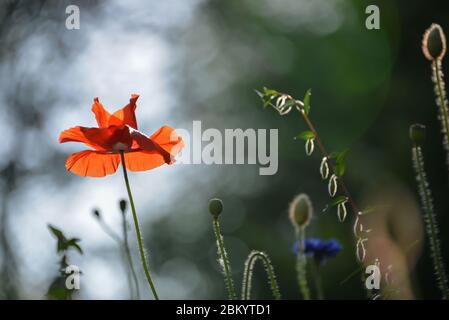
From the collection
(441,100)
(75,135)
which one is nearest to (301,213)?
(441,100)

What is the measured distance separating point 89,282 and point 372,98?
28.4 feet

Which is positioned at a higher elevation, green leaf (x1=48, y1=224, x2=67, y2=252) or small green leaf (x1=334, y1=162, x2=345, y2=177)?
small green leaf (x1=334, y1=162, x2=345, y2=177)

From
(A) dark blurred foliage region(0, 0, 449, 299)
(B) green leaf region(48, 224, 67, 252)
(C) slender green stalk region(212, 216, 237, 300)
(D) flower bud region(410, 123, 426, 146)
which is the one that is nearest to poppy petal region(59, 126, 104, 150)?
(B) green leaf region(48, 224, 67, 252)

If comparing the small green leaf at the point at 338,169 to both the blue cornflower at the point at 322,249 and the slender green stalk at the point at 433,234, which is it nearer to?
the slender green stalk at the point at 433,234

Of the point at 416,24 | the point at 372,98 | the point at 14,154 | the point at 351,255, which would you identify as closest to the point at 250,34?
the point at 372,98

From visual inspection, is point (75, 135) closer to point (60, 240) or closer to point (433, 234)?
point (60, 240)

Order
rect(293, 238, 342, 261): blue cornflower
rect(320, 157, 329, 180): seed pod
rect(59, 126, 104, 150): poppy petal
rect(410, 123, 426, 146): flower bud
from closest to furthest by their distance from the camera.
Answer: rect(410, 123, 426, 146): flower bud, rect(320, 157, 329, 180): seed pod, rect(59, 126, 104, 150): poppy petal, rect(293, 238, 342, 261): blue cornflower

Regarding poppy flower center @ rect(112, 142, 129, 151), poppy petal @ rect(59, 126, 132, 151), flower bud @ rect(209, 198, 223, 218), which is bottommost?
flower bud @ rect(209, 198, 223, 218)

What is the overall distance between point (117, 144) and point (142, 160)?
0.20m

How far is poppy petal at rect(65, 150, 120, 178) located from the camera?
6.37ft

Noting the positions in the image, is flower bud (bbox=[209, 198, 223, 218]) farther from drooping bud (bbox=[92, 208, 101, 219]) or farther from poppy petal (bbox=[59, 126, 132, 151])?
drooping bud (bbox=[92, 208, 101, 219])

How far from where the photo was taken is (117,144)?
1.88m

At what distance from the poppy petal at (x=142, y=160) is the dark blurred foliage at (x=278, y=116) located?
180 inches

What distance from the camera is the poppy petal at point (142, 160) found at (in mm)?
2025
